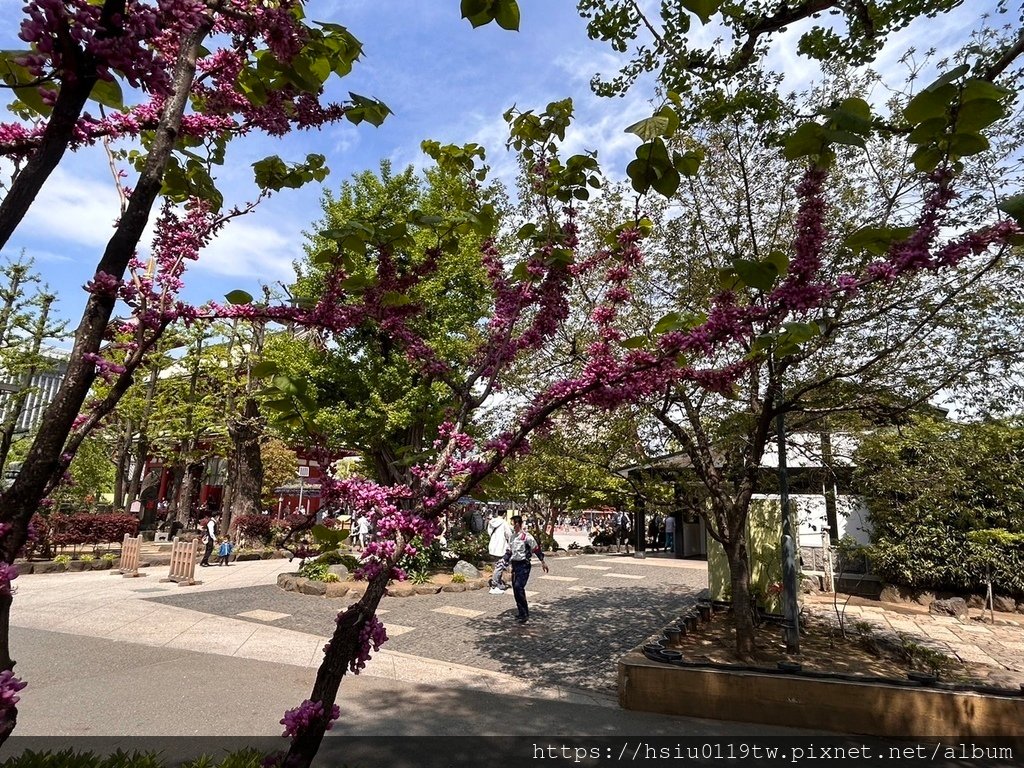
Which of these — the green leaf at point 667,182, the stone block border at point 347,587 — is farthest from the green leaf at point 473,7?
the stone block border at point 347,587

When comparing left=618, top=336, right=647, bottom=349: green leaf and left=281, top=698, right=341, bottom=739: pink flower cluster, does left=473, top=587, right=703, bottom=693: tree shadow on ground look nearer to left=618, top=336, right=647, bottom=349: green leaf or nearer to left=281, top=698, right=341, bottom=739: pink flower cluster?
left=281, top=698, right=341, bottom=739: pink flower cluster

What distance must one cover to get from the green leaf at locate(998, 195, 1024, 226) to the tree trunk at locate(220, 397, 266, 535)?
80.1 feet

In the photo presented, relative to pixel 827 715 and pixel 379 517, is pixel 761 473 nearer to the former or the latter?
pixel 827 715

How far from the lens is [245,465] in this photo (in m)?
25.4

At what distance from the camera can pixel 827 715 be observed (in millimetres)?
6102

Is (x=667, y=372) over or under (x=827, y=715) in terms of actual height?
over

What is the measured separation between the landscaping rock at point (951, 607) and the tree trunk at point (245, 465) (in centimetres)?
2207

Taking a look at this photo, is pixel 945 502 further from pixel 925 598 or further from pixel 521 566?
pixel 521 566

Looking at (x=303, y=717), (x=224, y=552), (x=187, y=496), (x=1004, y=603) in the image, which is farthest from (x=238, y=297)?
(x=187, y=496)

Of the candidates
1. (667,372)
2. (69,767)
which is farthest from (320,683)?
(667,372)

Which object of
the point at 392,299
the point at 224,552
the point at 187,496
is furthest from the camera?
the point at 187,496

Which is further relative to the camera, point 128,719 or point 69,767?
point 128,719

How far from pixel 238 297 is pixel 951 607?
1594 cm

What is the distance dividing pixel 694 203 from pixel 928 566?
35.1 ft
